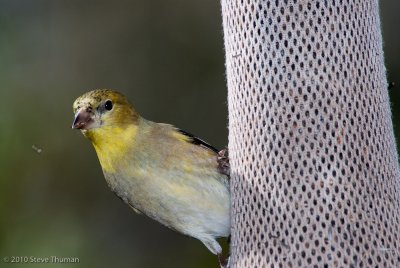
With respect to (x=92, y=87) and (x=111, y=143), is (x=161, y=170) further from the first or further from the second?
(x=92, y=87)

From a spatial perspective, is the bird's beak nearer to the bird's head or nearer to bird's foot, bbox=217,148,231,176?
the bird's head

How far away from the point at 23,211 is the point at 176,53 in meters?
2.04

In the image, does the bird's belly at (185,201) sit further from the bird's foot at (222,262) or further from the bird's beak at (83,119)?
the bird's beak at (83,119)

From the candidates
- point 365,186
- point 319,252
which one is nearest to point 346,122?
point 365,186

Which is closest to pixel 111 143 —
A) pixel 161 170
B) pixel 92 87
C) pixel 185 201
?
pixel 161 170

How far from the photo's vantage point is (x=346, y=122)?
420 centimetres

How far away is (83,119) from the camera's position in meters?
4.95

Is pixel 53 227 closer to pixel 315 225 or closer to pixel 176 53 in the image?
pixel 176 53

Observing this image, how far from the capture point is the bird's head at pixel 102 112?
4977 mm

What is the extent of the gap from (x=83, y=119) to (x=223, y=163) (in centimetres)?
81

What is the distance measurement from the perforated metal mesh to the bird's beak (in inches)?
39.6
